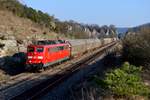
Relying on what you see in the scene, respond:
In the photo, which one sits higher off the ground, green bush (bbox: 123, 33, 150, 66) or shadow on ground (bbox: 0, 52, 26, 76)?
green bush (bbox: 123, 33, 150, 66)

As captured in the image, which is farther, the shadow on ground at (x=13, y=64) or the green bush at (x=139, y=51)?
the shadow on ground at (x=13, y=64)

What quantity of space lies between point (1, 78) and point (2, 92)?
20.9 feet

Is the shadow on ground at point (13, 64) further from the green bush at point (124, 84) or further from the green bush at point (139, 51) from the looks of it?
the green bush at point (124, 84)

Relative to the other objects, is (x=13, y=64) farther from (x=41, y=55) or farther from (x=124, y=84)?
(x=124, y=84)

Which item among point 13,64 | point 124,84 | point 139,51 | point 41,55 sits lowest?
point 13,64

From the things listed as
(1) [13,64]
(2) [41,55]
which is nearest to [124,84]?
(2) [41,55]

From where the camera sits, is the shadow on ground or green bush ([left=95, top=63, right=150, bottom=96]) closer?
green bush ([left=95, top=63, right=150, bottom=96])

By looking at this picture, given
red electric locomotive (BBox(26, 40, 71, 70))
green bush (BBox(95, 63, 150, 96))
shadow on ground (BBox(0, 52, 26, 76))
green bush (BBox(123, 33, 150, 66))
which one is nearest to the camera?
green bush (BBox(95, 63, 150, 96))

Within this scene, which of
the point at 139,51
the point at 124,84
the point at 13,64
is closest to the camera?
the point at 124,84

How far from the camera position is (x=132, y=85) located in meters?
14.8

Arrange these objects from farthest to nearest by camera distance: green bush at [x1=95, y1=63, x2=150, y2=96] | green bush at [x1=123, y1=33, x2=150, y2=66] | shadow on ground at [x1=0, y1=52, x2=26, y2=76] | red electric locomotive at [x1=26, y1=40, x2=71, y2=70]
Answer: red electric locomotive at [x1=26, y1=40, x2=71, y2=70] < shadow on ground at [x1=0, y1=52, x2=26, y2=76] < green bush at [x1=123, y1=33, x2=150, y2=66] < green bush at [x1=95, y1=63, x2=150, y2=96]

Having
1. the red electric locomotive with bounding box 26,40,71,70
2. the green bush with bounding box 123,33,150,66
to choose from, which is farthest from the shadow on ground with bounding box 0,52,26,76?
the green bush with bounding box 123,33,150,66

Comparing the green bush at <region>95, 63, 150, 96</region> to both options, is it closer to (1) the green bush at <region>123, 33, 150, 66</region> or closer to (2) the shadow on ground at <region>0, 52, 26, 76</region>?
(1) the green bush at <region>123, 33, 150, 66</region>

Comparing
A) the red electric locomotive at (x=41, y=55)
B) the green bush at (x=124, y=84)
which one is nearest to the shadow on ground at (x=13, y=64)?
the red electric locomotive at (x=41, y=55)
